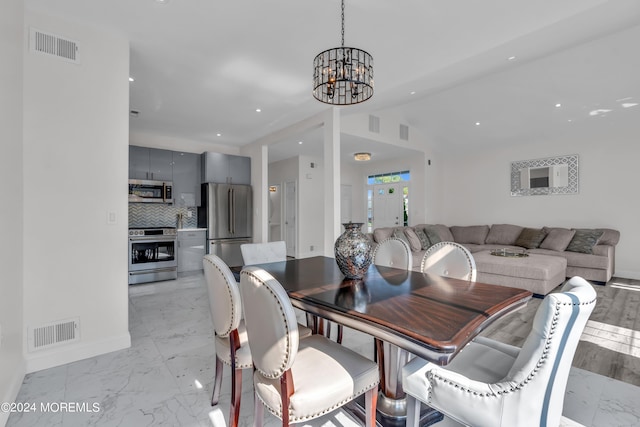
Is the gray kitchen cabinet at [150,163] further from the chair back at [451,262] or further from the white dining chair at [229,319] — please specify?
the chair back at [451,262]

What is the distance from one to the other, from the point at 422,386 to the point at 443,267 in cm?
110

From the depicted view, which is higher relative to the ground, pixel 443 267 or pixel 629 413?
pixel 443 267

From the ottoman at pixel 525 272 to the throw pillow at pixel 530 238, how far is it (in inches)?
37.4

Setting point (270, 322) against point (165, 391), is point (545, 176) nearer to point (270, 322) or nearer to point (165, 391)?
point (270, 322)

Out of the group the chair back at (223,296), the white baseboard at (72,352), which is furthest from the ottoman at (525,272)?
the white baseboard at (72,352)

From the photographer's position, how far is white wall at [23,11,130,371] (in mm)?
2199

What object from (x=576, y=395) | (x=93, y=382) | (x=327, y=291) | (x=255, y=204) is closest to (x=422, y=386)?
(x=327, y=291)

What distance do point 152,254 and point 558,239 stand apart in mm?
7026

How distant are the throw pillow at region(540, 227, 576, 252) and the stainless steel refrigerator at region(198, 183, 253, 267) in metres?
5.67

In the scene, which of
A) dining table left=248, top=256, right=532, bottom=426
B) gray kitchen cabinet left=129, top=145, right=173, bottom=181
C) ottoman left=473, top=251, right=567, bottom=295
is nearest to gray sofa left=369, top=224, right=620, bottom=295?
ottoman left=473, top=251, right=567, bottom=295

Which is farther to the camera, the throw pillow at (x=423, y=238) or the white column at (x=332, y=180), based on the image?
the throw pillow at (x=423, y=238)

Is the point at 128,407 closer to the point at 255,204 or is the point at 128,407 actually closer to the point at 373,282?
the point at 373,282

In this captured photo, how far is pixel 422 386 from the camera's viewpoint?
1.17m

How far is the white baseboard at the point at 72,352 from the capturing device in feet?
7.08
